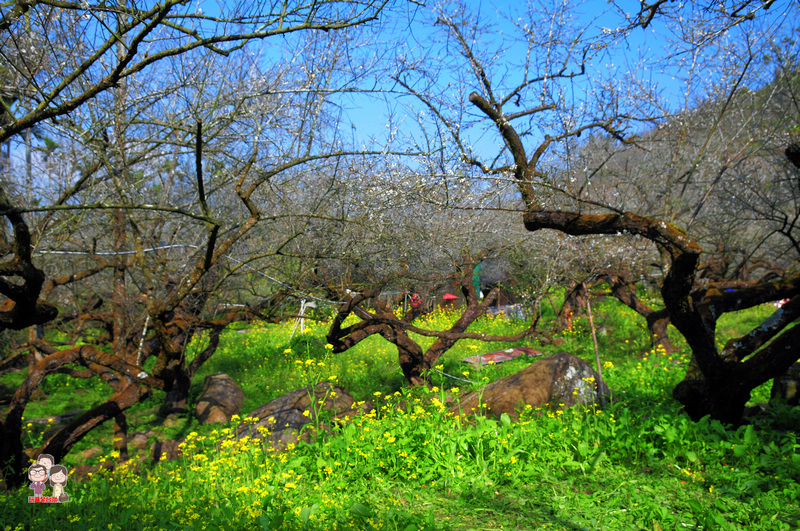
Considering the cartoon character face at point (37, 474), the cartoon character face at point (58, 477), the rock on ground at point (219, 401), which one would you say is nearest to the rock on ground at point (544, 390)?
the cartoon character face at point (58, 477)

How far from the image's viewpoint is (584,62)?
5.64 metres

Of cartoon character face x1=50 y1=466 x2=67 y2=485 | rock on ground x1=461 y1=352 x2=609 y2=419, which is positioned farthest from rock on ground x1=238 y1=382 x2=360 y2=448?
cartoon character face x1=50 y1=466 x2=67 y2=485

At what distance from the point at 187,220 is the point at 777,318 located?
7121 mm

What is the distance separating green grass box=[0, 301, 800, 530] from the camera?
3.42 meters

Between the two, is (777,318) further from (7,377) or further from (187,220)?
(7,377)

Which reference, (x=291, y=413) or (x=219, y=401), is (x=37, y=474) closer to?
(x=291, y=413)

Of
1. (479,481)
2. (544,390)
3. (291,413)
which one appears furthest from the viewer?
(291,413)

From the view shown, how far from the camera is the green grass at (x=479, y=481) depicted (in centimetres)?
342

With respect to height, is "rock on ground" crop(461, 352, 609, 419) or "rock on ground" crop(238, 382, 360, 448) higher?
"rock on ground" crop(461, 352, 609, 419)

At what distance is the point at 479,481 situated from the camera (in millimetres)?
4129

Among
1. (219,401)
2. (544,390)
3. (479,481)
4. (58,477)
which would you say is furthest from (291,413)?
(58,477)

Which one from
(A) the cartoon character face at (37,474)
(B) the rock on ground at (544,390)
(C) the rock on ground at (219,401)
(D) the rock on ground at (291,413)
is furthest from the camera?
(C) the rock on ground at (219,401)

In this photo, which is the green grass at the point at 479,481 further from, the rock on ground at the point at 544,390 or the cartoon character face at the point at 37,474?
the rock on ground at the point at 544,390

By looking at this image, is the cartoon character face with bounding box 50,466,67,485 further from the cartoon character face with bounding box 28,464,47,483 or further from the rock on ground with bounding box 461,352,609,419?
the rock on ground with bounding box 461,352,609,419
